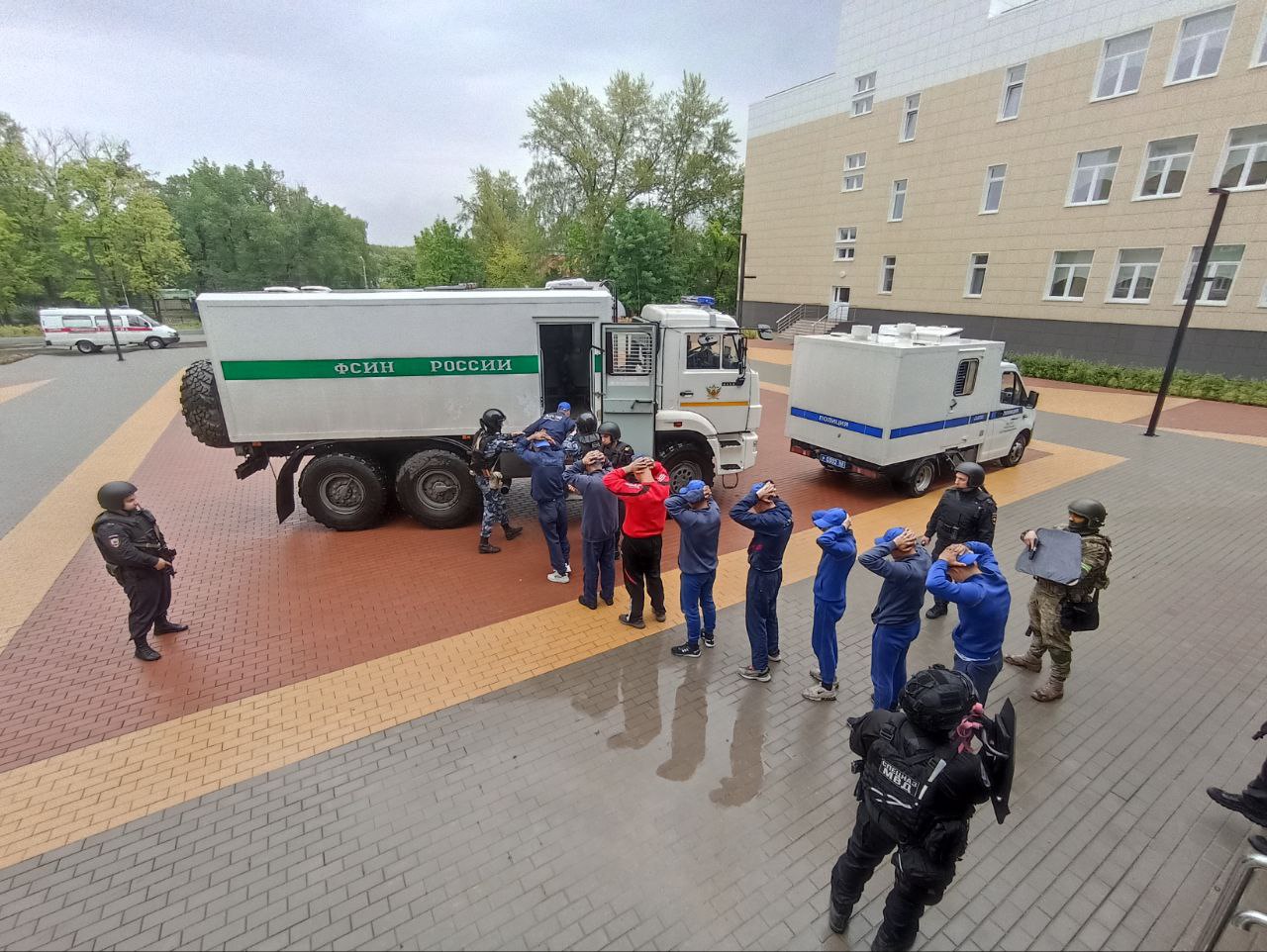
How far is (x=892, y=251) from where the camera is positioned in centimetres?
2770

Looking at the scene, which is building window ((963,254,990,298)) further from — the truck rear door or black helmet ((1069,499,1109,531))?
black helmet ((1069,499,1109,531))

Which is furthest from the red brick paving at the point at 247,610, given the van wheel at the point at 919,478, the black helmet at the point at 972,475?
the black helmet at the point at 972,475

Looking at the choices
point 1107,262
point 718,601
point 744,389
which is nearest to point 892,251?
point 1107,262

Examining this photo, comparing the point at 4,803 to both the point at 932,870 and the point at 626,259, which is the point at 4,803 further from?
the point at 626,259

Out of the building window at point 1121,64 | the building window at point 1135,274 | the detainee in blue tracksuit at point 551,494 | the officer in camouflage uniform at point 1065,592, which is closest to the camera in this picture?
the officer in camouflage uniform at point 1065,592

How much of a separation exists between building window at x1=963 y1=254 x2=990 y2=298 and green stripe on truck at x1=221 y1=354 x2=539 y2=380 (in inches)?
934

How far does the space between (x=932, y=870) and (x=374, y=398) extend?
775 centimetres

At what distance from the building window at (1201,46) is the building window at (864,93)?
38.2 feet

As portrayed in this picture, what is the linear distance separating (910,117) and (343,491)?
29437 mm

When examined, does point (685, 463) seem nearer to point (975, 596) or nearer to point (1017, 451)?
point (975, 596)

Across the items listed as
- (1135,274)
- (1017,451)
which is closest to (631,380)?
(1017,451)

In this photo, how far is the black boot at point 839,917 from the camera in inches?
123

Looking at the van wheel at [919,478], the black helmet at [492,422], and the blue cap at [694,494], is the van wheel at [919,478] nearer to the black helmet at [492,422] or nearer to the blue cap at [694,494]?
the blue cap at [694,494]

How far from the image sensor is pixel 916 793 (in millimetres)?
2611
